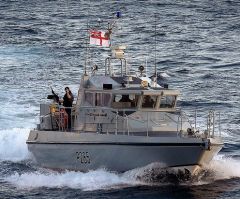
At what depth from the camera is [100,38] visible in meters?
37.6

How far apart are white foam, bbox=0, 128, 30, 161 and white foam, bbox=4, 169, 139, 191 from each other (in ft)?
12.8

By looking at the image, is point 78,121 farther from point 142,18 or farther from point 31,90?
point 142,18

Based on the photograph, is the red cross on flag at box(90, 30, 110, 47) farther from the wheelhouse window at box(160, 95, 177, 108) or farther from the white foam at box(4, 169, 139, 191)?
the white foam at box(4, 169, 139, 191)

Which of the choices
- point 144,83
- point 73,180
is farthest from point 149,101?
point 73,180

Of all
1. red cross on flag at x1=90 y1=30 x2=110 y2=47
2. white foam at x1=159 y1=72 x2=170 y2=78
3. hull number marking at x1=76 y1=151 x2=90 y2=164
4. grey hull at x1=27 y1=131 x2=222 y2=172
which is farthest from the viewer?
white foam at x1=159 y1=72 x2=170 y2=78

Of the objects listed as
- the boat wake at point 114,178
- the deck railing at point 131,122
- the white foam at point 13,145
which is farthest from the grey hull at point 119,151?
the white foam at point 13,145

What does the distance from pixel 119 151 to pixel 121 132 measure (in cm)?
89

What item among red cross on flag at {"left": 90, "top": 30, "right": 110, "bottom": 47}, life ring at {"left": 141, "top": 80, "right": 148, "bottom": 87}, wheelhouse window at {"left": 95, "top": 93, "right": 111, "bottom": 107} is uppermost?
red cross on flag at {"left": 90, "top": 30, "right": 110, "bottom": 47}

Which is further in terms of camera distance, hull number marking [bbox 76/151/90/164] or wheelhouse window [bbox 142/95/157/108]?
wheelhouse window [bbox 142/95/157/108]

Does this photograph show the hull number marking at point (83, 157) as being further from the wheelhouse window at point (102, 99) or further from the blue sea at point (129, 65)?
the wheelhouse window at point (102, 99)

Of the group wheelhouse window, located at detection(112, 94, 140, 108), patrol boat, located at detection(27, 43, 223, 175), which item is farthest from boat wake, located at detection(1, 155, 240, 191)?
wheelhouse window, located at detection(112, 94, 140, 108)

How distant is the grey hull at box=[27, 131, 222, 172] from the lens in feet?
110

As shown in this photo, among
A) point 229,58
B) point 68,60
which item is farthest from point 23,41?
point 229,58

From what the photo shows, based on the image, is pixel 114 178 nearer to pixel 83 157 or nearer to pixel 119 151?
pixel 119 151
